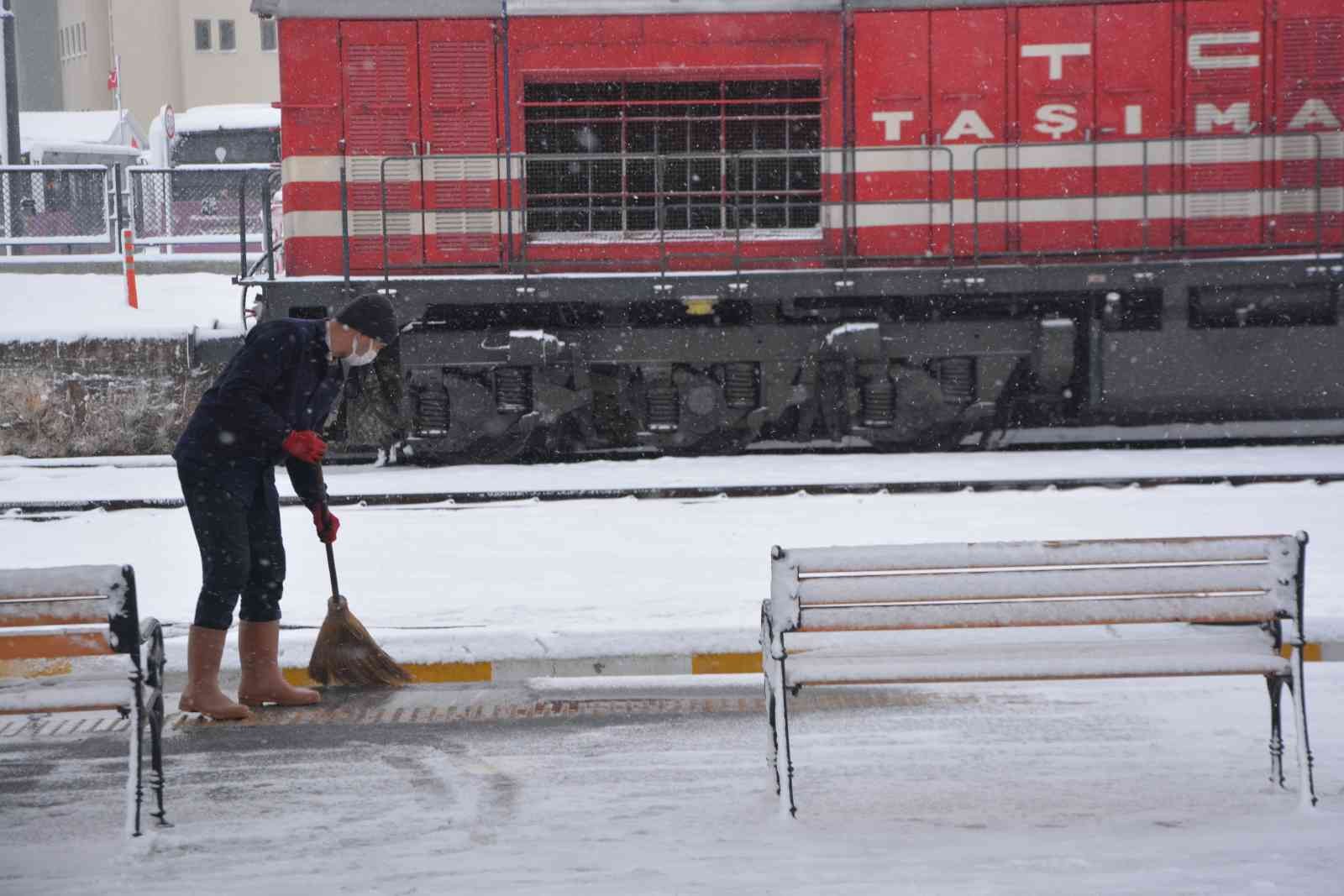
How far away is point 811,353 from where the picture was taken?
40.1 feet

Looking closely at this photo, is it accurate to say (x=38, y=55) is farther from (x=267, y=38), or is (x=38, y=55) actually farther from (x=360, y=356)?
(x=360, y=356)

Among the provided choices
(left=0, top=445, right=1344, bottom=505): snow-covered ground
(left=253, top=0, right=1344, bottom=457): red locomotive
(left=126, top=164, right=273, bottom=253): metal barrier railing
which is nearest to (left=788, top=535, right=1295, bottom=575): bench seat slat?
(left=0, top=445, right=1344, bottom=505): snow-covered ground

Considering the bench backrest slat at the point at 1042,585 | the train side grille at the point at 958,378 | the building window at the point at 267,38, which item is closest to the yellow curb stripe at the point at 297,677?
the bench backrest slat at the point at 1042,585

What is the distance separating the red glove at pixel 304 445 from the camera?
5.25 meters

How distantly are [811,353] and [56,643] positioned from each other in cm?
849

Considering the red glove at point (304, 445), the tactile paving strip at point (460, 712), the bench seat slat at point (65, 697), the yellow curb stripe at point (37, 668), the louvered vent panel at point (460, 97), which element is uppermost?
the louvered vent panel at point (460, 97)

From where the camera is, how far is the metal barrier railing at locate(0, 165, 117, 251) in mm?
19375

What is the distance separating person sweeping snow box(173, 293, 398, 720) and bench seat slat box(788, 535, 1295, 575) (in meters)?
1.86

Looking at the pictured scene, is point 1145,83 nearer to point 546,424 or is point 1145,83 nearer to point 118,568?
point 546,424

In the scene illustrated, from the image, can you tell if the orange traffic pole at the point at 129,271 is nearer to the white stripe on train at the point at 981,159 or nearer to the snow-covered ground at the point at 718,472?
the snow-covered ground at the point at 718,472

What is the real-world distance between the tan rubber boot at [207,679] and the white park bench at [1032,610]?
78.6 inches

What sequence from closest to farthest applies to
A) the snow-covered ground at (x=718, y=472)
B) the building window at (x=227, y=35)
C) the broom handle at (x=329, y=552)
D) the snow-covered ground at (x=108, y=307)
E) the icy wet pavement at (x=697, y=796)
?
the icy wet pavement at (x=697, y=796)
the broom handle at (x=329, y=552)
the snow-covered ground at (x=718, y=472)
the snow-covered ground at (x=108, y=307)
the building window at (x=227, y=35)

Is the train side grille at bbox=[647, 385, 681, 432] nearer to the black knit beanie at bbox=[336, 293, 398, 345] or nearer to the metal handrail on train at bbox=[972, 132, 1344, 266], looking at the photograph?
the metal handrail on train at bbox=[972, 132, 1344, 266]

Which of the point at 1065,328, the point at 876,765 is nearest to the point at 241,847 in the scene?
the point at 876,765
